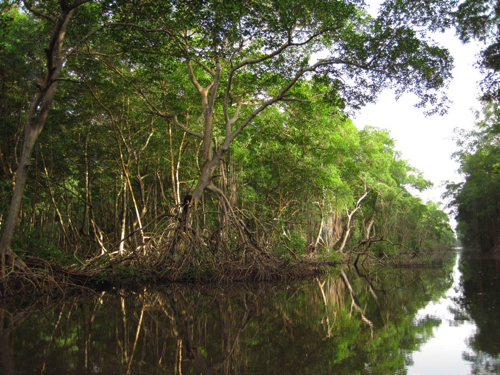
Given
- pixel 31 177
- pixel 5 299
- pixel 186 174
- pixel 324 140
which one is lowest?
pixel 5 299

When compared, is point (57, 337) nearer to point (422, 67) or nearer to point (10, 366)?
point (10, 366)

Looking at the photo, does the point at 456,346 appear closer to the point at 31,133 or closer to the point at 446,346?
the point at 446,346

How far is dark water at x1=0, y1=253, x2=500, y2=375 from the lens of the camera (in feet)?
9.96

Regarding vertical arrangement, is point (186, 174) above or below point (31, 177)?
above

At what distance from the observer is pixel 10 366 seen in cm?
302

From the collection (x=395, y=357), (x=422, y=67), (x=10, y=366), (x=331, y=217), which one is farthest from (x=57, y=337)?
(x=331, y=217)

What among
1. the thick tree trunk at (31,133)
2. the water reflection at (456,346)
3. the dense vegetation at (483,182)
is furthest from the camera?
the dense vegetation at (483,182)

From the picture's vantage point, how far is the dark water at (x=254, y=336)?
304cm

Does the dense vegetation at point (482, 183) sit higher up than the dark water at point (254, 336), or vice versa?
the dense vegetation at point (482, 183)

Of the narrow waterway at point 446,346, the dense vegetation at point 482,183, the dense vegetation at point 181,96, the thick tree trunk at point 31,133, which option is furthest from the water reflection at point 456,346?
the dense vegetation at point 482,183

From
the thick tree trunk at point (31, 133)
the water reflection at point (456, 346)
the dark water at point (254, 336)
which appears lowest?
the dark water at point (254, 336)

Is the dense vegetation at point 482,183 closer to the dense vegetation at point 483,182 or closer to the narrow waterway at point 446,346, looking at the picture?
the dense vegetation at point 483,182

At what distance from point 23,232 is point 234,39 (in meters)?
6.55

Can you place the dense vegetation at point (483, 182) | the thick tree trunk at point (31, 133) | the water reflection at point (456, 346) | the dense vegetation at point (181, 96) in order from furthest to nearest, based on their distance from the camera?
1. the dense vegetation at point (483, 182)
2. the dense vegetation at point (181, 96)
3. the thick tree trunk at point (31, 133)
4. the water reflection at point (456, 346)
